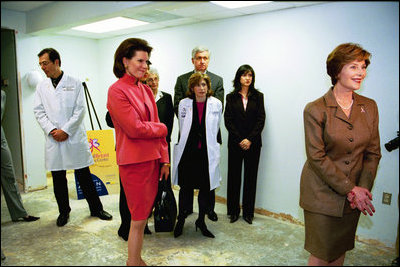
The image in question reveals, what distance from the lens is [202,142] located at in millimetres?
2699

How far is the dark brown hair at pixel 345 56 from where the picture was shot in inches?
65.1

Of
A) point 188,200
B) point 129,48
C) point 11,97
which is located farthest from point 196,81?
point 11,97

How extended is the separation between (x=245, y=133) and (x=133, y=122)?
148 cm

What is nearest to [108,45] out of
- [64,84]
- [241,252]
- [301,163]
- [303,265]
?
[64,84]

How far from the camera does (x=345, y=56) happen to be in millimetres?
1668

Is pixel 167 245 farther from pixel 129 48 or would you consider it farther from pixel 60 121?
pixel 129 48

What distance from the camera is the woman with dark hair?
3.08 metres

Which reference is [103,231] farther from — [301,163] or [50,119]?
[301,163]

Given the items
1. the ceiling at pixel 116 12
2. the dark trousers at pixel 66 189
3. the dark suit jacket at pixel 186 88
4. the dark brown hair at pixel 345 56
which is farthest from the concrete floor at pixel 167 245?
the ceiling at pixel 116 12

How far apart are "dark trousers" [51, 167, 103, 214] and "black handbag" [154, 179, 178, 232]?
874mm

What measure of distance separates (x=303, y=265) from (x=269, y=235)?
0.54m

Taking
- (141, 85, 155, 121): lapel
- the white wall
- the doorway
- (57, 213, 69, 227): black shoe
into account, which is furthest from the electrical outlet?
the doorway

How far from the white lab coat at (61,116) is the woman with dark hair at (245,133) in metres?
1.49

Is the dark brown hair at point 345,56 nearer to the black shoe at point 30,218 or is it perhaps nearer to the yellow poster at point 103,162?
the yellow poster at point 103,162
